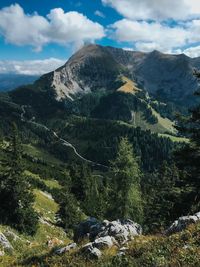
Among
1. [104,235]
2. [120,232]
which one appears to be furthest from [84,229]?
[120,232]

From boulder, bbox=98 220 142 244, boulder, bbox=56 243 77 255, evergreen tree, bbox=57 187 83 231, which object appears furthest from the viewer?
evergreen tree, bbox=57 187 83 231

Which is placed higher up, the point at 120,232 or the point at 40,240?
the point at 120,232

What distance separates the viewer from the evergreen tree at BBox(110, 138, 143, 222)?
4941cm

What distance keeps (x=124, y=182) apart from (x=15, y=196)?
15.5 metres

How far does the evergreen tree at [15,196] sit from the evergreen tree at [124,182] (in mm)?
12577

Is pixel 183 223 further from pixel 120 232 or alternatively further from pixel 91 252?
pixel 91 252

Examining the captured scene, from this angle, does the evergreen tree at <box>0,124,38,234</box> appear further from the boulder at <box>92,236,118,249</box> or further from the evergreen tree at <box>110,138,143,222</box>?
the boulder at <box>92,236,118,249</box>

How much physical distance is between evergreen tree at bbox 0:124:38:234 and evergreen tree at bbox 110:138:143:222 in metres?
12.6

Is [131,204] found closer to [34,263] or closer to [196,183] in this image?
[196,183]

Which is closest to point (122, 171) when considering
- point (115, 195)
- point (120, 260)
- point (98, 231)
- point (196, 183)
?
point (115, 195)

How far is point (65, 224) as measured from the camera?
2859 inches

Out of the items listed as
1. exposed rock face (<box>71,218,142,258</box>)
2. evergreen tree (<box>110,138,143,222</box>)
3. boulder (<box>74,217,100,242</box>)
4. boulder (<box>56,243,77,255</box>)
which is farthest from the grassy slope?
evergreen tree (<box>110,138,143,222</box>)

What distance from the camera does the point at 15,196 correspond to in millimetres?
53469

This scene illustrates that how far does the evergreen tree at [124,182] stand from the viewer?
49.4 metres
